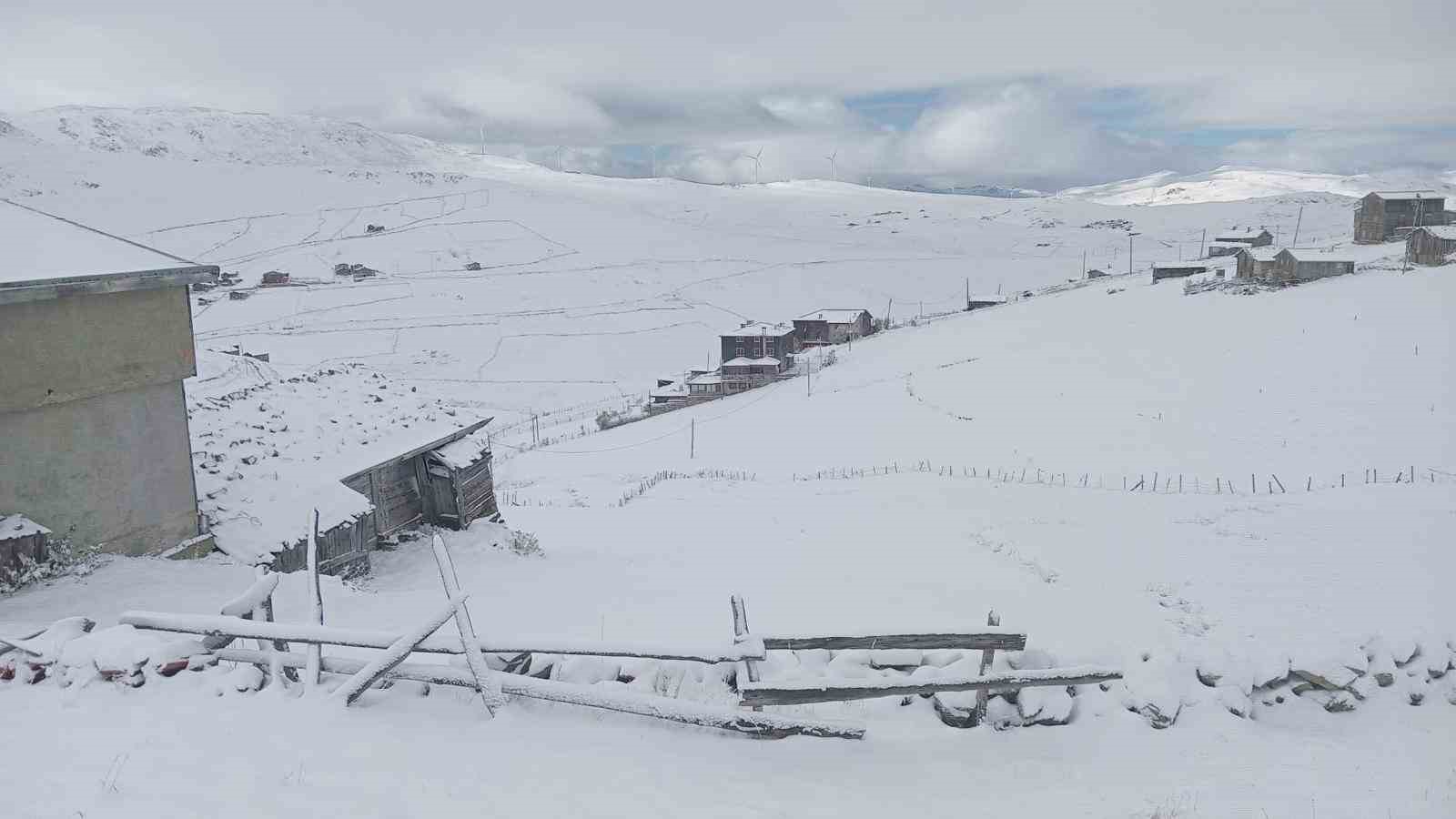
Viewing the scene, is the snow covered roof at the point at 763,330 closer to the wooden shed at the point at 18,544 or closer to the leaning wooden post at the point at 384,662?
the wooden shed at the point at 18,544

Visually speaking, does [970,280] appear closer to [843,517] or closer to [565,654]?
[843,517]

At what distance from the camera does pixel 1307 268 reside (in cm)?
5203

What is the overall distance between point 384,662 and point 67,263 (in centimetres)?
857

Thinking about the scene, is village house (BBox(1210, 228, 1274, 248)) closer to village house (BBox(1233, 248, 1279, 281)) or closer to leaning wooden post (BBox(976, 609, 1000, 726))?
village house (BBox(1233, 248, 1279, 281))

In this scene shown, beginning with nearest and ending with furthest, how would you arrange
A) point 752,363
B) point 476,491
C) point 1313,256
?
point 476,491 → point 1313,256 → point 752,363

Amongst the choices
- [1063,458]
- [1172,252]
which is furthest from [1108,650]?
[1172,252]

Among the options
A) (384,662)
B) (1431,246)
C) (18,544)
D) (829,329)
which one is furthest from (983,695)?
(829,329)

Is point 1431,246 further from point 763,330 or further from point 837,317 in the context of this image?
point 763,330

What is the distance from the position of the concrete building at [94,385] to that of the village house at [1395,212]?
7824cm

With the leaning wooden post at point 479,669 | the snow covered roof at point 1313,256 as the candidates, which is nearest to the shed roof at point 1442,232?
the snow covered roof at point 1313,256

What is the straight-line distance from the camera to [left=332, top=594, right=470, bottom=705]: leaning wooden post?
23.3ft

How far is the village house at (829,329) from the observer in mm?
68688

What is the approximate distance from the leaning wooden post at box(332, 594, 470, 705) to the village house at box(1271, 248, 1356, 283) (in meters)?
58.0

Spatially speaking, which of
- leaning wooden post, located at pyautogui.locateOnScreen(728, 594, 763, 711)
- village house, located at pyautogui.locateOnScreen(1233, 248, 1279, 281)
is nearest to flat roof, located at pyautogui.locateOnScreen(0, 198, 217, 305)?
leaning wooden post, located at pyautogui.locateOnScreen(728, 594, 763, 711)
